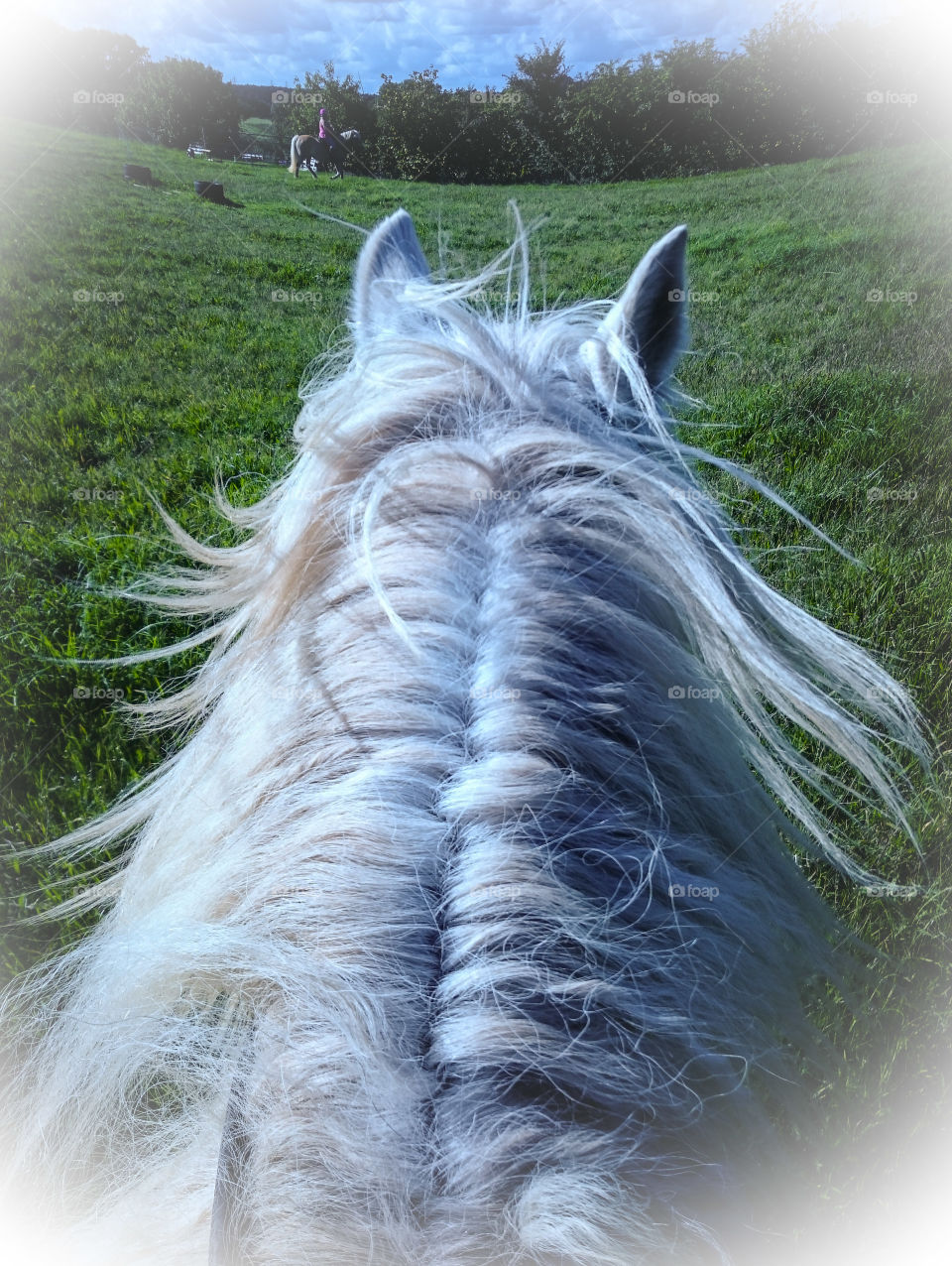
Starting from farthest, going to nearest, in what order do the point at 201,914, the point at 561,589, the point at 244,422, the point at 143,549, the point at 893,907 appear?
the point at 244,422 → the point at 143,549 → the point at 893,907 → the point at 561,589 → the point at 201,914

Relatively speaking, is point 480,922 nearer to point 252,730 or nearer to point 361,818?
point 361,818

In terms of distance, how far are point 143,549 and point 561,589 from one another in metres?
2.09

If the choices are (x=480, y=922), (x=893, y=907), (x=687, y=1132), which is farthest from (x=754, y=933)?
(x=893, y=907)

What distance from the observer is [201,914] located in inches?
28.2

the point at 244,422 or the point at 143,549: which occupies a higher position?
the point at 244,422
